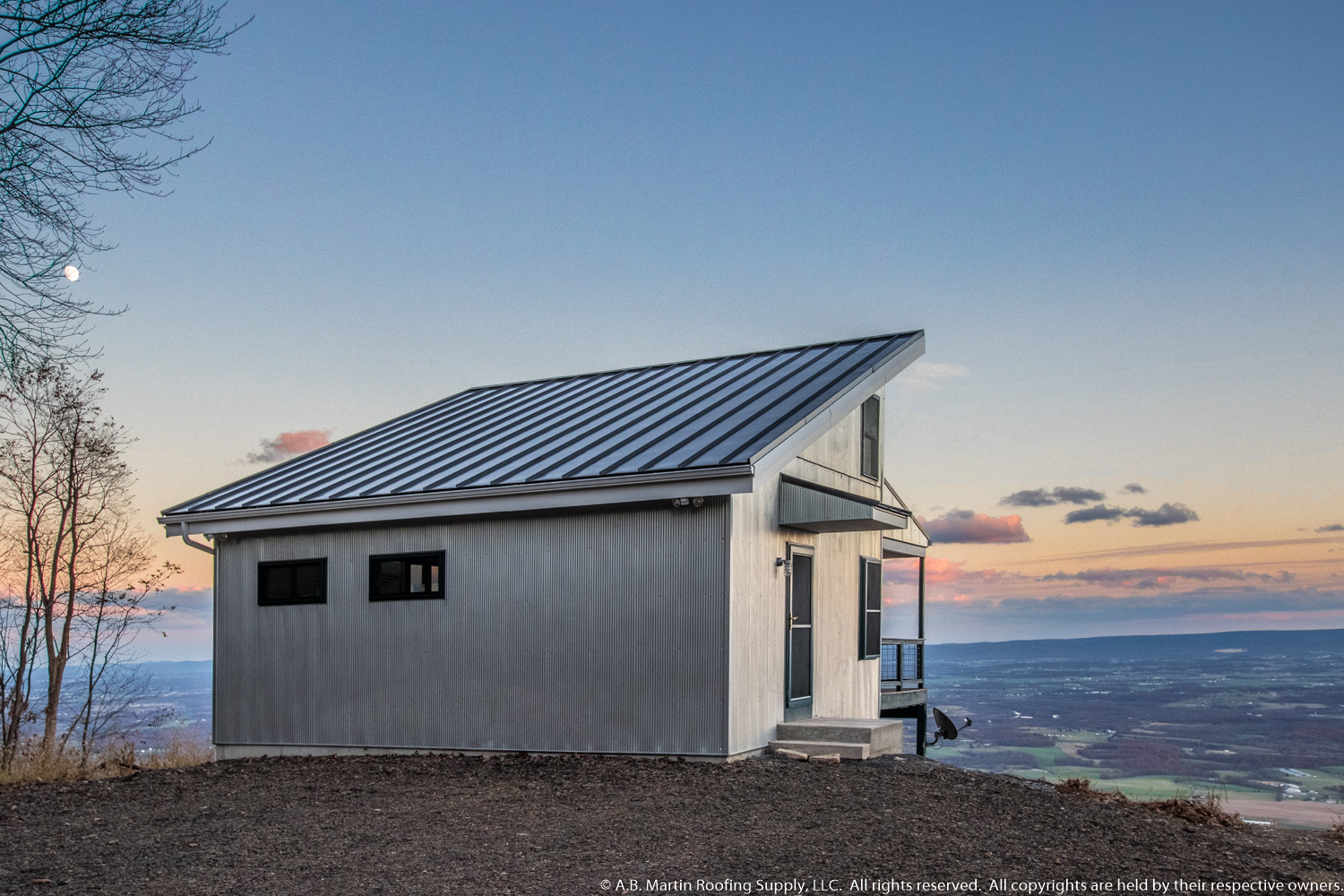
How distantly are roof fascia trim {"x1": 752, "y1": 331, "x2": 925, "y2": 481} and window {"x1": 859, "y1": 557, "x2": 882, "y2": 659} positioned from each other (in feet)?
8.61

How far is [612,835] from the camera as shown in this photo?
7.26 m

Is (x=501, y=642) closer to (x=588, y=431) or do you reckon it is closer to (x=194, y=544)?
(x=588, y=431)

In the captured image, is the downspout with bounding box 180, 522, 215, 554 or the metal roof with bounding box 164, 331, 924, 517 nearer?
the metal roof with bounding box 164, 331, 924, 517

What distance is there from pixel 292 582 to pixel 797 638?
6.13 m

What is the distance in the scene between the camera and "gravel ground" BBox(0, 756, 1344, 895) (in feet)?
20.4

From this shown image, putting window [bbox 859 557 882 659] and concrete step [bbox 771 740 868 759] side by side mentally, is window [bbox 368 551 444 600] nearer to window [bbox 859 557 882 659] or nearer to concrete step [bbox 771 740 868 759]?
concrete step [bbox 771 740 868 759]

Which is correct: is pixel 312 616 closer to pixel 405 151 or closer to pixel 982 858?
pixel 405 151

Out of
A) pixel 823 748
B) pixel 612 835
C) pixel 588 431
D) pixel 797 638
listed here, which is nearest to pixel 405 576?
pixel 588 431

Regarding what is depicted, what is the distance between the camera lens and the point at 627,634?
1056cm

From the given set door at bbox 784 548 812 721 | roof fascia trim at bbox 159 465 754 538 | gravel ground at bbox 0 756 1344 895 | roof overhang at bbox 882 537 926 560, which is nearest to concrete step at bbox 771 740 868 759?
gravel ground at bbox 0 756 1344 895

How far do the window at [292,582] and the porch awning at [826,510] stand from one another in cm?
557

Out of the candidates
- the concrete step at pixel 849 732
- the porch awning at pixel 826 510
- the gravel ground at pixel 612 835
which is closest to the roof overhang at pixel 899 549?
the porch awning at pixel 826 510

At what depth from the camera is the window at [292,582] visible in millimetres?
12594

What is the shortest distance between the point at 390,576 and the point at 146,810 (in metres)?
3.82
